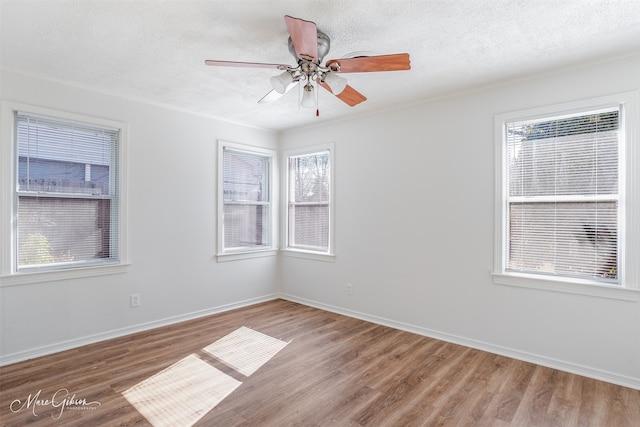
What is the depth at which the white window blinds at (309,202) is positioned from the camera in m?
4.77

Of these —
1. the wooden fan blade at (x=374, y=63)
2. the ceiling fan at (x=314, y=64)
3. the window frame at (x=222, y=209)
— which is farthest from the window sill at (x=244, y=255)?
the wooden fan blade at (x=374, y=63)

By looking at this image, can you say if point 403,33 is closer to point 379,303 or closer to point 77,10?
point 77,10

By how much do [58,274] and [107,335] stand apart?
0.80m

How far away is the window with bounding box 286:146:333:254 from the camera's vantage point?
4.75 metres

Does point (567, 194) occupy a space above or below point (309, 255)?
above

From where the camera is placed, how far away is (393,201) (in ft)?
13.0

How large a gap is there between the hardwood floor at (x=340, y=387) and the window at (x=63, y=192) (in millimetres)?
936

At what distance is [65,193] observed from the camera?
3.29 m

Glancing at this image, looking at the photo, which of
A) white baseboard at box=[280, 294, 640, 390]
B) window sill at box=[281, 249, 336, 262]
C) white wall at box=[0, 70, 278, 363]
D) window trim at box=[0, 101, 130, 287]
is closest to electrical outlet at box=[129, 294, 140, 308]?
white wall at box=[0, 70, 278, 363]

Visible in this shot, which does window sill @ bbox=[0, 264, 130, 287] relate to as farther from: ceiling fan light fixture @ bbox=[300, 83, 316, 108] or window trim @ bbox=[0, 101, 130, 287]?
ceiling fan light fixture @ bbox=[300, 83, 316, 108]

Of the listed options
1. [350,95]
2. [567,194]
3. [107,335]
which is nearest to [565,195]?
[567,194]

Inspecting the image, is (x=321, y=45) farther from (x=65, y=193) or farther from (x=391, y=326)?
(x=391, y=326)

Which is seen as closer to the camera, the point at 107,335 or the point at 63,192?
the point at 63,192

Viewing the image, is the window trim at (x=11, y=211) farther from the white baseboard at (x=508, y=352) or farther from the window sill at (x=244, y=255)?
the white baseboard at (x=508, y=352)
